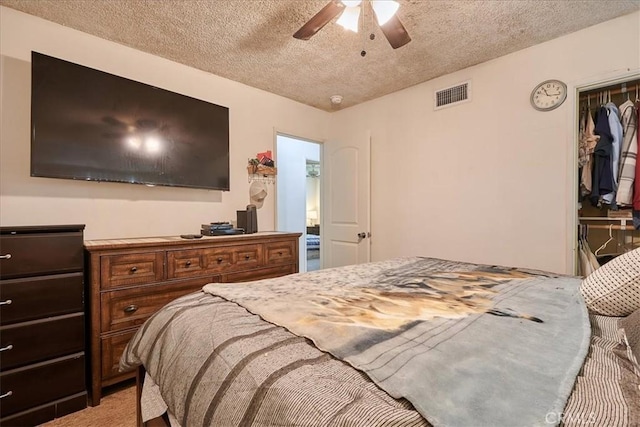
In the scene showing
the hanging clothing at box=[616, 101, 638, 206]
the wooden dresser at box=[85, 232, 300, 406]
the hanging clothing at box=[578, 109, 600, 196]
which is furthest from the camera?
the hanging clothing at box=[578, 109, 600, 196]

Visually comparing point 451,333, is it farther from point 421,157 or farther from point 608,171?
point 421,157

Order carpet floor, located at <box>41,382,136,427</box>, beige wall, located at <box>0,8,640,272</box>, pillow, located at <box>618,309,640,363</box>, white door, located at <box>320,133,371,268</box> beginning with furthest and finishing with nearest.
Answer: white door, located at <box>320,133,371,268</box>, beige wall, located at <box>0,8,640,272</box>, carpet floor, located at <box>41,382,136,427</box>, pillow, located at <box>618,309,640,363</box>

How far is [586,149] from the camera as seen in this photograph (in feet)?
7.86

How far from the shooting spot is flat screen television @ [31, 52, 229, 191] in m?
1.89

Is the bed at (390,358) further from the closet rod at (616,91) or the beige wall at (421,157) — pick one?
the closet rod at (616,91)

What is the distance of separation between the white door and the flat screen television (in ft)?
5.05

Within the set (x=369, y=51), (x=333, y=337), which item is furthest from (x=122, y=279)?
(x=369, y=51)

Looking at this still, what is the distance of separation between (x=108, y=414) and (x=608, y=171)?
153 inches

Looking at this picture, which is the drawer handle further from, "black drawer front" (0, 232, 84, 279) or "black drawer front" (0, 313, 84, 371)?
"black drawer front" (0, 232, 84, 279)

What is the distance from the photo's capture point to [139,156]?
2.29 metres

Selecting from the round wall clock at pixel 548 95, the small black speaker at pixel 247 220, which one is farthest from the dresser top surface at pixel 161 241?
the round wall clock at pixel 548 95

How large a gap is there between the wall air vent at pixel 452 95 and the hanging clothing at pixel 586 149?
0.95m

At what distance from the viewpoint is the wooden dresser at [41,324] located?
1.55 meters

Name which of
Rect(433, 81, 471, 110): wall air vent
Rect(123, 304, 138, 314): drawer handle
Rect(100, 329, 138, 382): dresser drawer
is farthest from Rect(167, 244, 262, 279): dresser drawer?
Rect(433, 81, 471, 110): wall air vent
